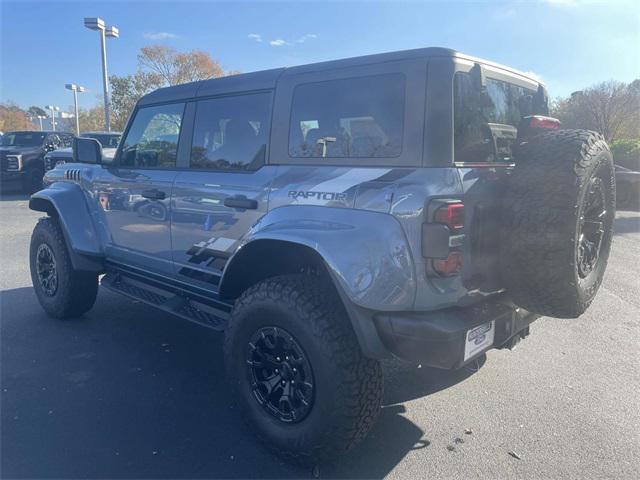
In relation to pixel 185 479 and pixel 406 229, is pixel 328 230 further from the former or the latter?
pixel 185 479

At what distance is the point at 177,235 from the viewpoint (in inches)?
140

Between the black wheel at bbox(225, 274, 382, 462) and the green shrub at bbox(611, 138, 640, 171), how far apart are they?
17820 mm

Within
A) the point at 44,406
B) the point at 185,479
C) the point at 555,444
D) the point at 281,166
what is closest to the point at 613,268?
the point at 555,444

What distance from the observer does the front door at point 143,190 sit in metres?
3.72

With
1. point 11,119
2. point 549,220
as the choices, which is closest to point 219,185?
point 549,220

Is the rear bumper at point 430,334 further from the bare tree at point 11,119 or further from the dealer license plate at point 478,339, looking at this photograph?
the bare tree at point 11,119

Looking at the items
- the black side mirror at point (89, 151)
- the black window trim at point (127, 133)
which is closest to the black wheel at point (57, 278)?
the black side mirror at point (89, 151)

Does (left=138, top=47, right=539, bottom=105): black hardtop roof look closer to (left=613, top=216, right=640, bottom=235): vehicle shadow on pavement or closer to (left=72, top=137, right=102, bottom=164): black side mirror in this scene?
(left=72, top=137, right=102, bottom=164): black side mirror

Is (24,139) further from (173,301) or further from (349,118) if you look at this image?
(349,118)

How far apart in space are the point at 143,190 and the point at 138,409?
1641 mm

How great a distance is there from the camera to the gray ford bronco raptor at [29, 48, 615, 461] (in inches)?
91.3

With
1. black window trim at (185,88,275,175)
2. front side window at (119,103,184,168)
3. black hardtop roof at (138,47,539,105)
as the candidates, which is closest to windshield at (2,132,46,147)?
front side window at (119,103,184,168)

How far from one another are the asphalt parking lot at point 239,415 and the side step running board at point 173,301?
473mm

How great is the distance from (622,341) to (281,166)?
3567 millimetres
